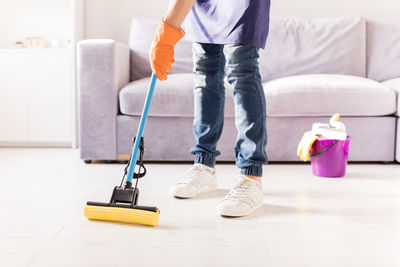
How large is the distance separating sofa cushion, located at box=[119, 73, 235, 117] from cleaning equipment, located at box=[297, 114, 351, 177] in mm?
428

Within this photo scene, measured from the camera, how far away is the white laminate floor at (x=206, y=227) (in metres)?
1.01

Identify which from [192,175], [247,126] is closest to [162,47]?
[247,126]

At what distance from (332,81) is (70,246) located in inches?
61.8

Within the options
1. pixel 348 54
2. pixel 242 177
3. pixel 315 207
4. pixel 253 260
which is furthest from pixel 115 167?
pixel 348 54

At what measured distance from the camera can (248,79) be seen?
54.6 inches

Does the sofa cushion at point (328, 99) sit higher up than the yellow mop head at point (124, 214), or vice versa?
the sofa cushion at point (328, 99)

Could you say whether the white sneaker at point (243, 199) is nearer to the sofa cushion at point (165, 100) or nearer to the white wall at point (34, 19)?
the sofa cushion at point (165, 100)

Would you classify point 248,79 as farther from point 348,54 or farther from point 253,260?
point 348,54

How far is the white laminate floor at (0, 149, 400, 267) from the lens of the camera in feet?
3.31

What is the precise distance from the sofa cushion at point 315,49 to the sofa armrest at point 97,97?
36.5 inches

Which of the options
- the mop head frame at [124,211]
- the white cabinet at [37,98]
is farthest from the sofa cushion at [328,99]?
the white cabinet at [37,98]

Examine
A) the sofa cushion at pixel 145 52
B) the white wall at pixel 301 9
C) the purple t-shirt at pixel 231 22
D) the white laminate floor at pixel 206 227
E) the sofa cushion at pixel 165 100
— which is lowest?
the white laminate floor at pixel 206 227

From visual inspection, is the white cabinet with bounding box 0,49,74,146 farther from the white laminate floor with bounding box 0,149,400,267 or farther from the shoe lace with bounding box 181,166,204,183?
the shoe lace with bounding box 181,166,204,183

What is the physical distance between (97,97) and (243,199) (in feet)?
3.58
